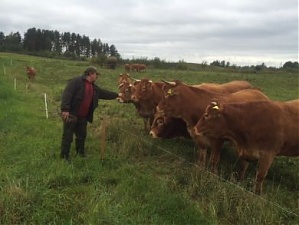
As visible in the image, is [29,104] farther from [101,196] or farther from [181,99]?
[101,196]

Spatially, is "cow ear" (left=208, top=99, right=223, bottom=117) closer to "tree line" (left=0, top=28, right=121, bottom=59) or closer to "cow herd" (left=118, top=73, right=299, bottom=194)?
"cow herd" (left=118, top=73, right=299, bottom=194)

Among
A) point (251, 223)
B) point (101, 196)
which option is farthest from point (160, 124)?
point (251, 223)

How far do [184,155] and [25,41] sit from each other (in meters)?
108

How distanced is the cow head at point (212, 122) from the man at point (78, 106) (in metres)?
2.49

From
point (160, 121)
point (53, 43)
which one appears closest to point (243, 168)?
point (160, 121)

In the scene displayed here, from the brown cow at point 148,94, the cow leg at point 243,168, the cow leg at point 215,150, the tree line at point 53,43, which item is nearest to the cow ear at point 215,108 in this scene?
the cow leg at point 215,150

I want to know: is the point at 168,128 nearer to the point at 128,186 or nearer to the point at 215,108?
the point at 215,108

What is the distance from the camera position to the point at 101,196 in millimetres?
6461

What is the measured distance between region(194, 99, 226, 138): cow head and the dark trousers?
8.67 feet

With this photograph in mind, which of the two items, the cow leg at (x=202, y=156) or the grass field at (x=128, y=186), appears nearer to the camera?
the grass field at (x=128, y=186)

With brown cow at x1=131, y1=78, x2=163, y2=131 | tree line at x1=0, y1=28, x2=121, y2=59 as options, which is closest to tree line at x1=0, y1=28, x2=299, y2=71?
tree line at x1=0, y1=28, x2=121, y2=59

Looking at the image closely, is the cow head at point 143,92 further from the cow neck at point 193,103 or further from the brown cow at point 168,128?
the cow neck at point 193,103

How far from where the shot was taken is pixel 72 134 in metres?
8.84

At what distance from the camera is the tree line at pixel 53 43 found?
108 meters
